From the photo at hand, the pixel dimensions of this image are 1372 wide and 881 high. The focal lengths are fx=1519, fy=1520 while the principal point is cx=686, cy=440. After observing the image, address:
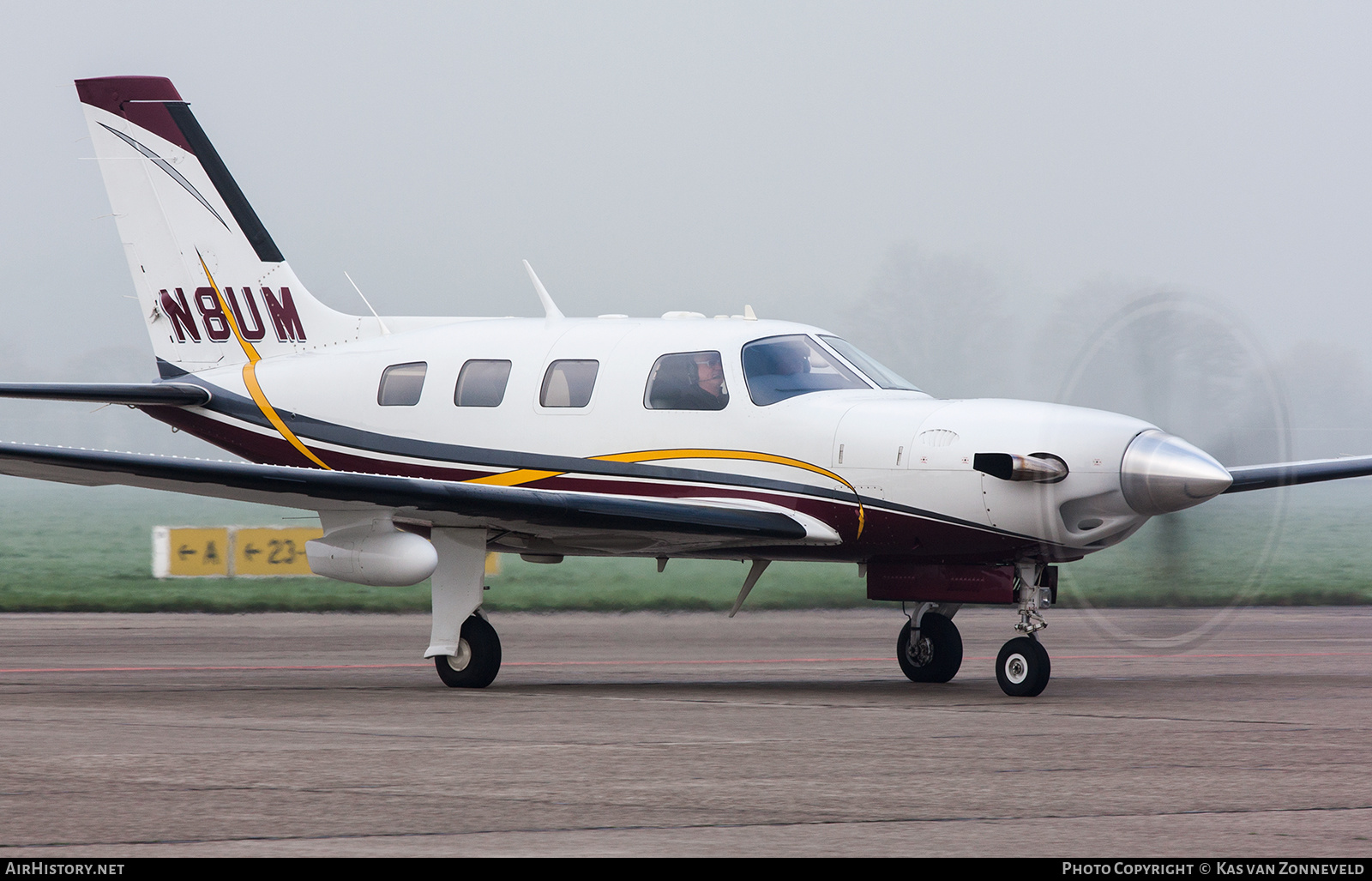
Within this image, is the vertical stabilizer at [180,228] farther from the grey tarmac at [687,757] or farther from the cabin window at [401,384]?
the grey tarmac at [687,757]

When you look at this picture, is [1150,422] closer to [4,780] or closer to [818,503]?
[818,503]

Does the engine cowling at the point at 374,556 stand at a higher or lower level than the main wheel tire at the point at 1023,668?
higher

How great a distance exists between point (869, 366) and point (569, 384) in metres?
2.52

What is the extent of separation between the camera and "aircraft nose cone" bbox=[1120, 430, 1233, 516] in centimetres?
1044

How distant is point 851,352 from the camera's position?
493 inches

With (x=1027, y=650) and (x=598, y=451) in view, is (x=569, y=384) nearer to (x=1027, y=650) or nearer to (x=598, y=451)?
(x=598, y=451)

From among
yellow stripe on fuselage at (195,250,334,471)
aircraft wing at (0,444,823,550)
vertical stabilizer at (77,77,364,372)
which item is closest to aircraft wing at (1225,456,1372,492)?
aircraft wing at (0,444,823,550)

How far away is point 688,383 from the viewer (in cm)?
1243

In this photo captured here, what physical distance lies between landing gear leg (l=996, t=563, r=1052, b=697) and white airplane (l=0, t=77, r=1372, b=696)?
0.06 ft

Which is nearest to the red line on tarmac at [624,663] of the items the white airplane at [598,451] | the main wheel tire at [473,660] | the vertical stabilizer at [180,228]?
the white airplane at [598,451]

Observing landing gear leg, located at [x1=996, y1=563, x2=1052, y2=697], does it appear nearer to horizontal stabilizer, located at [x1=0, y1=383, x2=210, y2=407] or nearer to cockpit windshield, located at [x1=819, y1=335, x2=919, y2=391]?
cockpit windshield, located at [x1=819, y1=335, x2=919, y2=391]

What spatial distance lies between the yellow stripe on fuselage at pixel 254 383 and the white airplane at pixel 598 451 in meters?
0.02

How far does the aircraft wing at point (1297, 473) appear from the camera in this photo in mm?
13430

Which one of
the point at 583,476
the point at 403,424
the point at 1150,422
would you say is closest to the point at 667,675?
the point at 583,476
